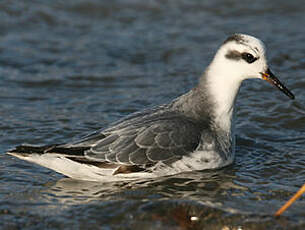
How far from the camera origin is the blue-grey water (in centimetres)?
622

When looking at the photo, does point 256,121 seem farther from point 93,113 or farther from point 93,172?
point 93,172

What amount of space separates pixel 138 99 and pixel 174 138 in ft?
10.2

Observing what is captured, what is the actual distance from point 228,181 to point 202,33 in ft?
23.3

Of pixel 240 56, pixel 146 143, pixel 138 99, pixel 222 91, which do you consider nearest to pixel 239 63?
pixel 240 56

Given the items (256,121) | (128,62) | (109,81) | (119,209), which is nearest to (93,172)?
(119,209)

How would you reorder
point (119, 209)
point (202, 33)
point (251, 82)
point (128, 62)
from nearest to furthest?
1. point (119, 209)
2. point (251, 82)
3. point (128, 62)
4. point (202, 33)

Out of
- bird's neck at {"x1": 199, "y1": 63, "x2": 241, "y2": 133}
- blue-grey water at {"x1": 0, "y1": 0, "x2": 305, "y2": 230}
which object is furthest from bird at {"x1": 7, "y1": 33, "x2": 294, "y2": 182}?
blue-grey water at {"x1": 0, "y1": 0, "x2": 305, "y2": 230}

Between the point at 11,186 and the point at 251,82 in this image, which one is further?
the point at 251,82

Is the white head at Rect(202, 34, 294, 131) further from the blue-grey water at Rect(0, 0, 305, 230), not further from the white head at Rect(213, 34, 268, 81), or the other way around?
the blue-grey water at Rect(0, 0, 305, 230)

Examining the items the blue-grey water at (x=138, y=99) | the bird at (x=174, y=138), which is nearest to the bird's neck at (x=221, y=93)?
the bird at (x=174, y=138)

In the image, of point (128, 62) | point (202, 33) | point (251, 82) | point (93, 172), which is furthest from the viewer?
point (202, 33)

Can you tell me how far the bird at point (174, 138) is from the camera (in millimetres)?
6883

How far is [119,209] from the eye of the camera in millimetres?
6270

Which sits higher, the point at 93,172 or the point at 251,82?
the point at 251,82
